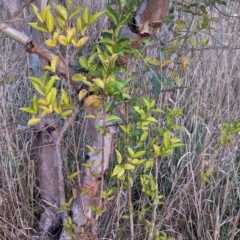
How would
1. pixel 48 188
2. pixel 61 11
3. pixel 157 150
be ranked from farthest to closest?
pixel 48 188
pixel 157 150
pixel 61 11

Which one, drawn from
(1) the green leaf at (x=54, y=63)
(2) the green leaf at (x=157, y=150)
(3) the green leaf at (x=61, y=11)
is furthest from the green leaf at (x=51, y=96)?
(2) the green leaf at (x=157, y=150)

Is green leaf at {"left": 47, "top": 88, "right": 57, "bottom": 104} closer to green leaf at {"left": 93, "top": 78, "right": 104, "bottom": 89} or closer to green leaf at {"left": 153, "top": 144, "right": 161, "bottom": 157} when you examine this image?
green leaf at {"left": 93, "top": 78, "right": 104, "bottom": 89}

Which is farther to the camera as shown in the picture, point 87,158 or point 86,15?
point 87,158

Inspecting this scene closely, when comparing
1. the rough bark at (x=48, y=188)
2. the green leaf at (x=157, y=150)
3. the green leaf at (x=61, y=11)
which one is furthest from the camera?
the rough bark at (x=48, y=188)

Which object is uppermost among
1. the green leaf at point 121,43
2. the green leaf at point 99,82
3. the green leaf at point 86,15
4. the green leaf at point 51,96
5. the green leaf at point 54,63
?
the green leaf at point 86,15

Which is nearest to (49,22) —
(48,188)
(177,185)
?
(48,188)

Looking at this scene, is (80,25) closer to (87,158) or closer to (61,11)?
(61,11)

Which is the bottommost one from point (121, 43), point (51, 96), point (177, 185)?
point (177, 185)

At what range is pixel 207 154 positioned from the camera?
1486 mm

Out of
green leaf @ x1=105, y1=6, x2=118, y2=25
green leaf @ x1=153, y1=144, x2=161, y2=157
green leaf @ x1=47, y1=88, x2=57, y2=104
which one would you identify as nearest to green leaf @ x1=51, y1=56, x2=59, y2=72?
green leaf @ x1=47, y1=88, x2=57, y2=104

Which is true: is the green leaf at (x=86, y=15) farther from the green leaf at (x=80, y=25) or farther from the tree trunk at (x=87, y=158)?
the tree trunk at (x=87, y=158)

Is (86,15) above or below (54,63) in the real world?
above

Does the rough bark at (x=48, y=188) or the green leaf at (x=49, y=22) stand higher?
the green leaf at (x=49, y=22)

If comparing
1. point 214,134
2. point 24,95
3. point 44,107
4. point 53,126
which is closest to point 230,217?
point 214,134
